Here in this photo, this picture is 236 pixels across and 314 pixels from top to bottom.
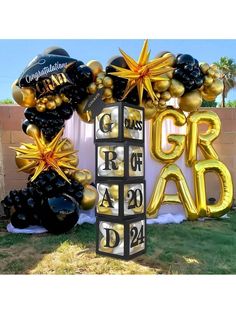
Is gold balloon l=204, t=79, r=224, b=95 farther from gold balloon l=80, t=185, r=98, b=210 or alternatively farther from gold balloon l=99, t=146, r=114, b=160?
gold balloon l=99, t=146, r=114, b=160

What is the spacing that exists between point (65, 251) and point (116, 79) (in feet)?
6.79

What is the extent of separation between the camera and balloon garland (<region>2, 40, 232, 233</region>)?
356cm

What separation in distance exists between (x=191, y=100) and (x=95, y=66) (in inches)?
53.7

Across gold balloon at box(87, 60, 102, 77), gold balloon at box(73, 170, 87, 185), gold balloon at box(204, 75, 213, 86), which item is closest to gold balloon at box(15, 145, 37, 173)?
gold balloon at box(73, 170, 87, 185)

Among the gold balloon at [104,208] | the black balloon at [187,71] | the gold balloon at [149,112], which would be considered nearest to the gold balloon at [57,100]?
the gold balloon at [149,112]

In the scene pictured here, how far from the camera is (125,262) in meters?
2.79

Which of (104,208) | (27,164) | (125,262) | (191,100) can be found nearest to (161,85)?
(191,100)

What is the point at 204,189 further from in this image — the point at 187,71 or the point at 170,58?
the point at 170,58

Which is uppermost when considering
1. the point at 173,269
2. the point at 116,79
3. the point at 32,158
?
the point at 116,79

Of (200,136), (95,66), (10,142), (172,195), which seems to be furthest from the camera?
(10,142)

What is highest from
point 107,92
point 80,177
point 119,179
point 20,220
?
point 107,92

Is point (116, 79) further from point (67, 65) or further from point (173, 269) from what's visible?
point (173, 269)

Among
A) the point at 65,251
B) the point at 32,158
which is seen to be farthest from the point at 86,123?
the point at 65,251

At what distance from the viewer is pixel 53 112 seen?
12.6 ft
